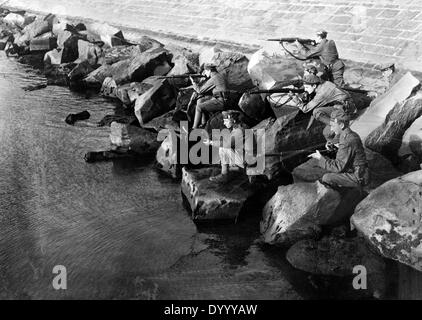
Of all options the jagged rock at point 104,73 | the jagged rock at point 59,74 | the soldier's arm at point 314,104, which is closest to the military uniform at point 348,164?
the soldier's arm at point 314,104

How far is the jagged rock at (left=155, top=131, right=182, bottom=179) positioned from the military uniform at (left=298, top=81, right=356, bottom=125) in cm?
368

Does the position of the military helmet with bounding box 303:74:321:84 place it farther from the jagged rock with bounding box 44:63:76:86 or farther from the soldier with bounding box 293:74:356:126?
the jagged rock with bounding box 44:63:76:86

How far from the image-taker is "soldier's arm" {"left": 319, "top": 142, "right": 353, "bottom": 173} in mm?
8484

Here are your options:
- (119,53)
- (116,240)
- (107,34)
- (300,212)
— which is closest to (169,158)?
(116,240)

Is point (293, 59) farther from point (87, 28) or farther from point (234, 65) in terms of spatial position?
point (87, 28)

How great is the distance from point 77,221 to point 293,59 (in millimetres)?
9050

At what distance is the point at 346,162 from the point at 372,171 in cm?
194

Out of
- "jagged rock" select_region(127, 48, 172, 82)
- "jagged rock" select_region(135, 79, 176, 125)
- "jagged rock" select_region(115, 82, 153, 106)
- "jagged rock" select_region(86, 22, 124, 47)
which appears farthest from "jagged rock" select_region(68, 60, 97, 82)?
"jagged rock" select_region(135, 79, 176, 125)

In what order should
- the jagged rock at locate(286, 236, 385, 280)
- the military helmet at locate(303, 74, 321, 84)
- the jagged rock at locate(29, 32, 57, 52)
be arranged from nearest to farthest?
1. the jagged rock at locate(286, 236, 385, 280)
2. the military helmet at locate(303, 74, 321, 84)
3. the jagged rock at locate(29, 32, 57, 52)

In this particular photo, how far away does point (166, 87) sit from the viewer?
52.7 ft

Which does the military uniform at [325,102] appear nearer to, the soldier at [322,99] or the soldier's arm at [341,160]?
the soldier at [322,99]

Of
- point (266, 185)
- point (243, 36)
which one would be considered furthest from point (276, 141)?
point (243, 36)

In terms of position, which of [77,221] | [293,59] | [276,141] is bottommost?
[77,221]

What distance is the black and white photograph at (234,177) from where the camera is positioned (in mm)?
8109
